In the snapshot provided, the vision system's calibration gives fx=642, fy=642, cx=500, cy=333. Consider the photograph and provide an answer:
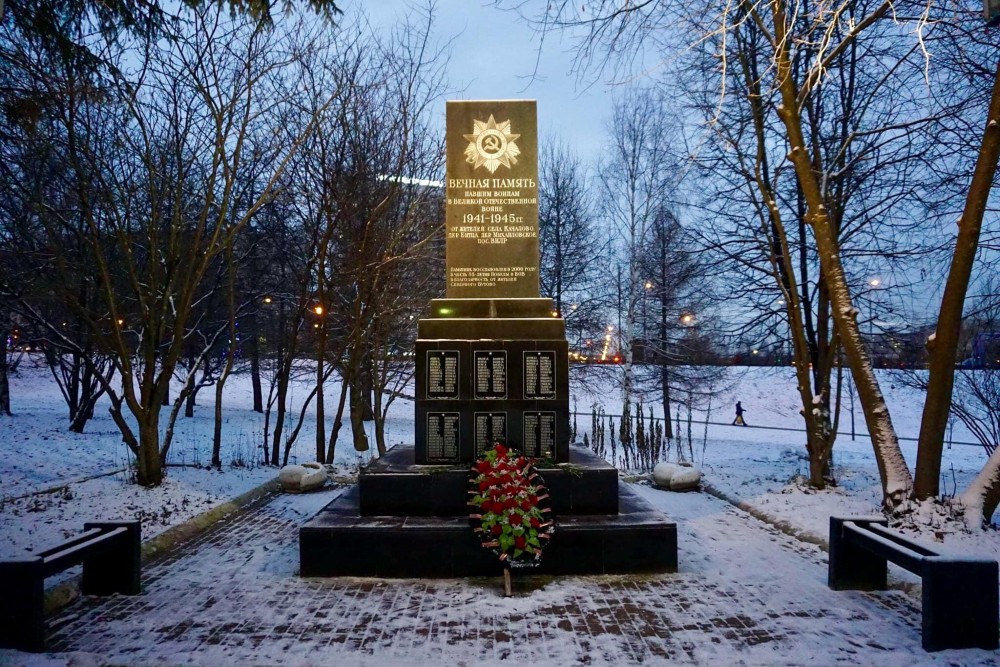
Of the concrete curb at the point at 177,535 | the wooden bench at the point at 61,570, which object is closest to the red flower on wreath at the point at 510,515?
the wooden bench at the point at 61,570

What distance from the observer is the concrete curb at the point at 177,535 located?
5.05 meters

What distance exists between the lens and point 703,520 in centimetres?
827

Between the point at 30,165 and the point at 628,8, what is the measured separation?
28.0ft

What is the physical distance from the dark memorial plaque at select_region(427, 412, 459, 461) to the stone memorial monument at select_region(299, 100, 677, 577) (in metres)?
0.02

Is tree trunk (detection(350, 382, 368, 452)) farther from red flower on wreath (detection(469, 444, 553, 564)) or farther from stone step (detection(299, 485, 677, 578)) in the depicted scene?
Answer: red flower on wreath (detection(469, 444, 553, 564))

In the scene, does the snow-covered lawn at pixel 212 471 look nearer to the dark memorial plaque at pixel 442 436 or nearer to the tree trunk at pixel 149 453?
the tree trunk at pixel 149 453

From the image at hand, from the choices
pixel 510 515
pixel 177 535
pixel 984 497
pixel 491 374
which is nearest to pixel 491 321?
pixel 491 374

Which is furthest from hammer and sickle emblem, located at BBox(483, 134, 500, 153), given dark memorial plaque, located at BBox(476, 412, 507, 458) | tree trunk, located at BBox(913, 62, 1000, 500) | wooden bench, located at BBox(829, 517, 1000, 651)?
wooden bench, located at BBox(829, 517, 1000, 651)

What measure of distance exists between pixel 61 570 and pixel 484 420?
3.85 m

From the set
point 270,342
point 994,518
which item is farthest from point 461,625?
point 270,342

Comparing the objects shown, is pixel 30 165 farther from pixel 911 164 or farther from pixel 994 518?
pixel 994 518

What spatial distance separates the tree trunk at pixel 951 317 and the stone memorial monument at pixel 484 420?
115 inches

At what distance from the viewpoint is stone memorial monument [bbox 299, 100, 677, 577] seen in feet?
19.3

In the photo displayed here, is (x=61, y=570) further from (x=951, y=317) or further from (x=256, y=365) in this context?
(x=256, y=365)
